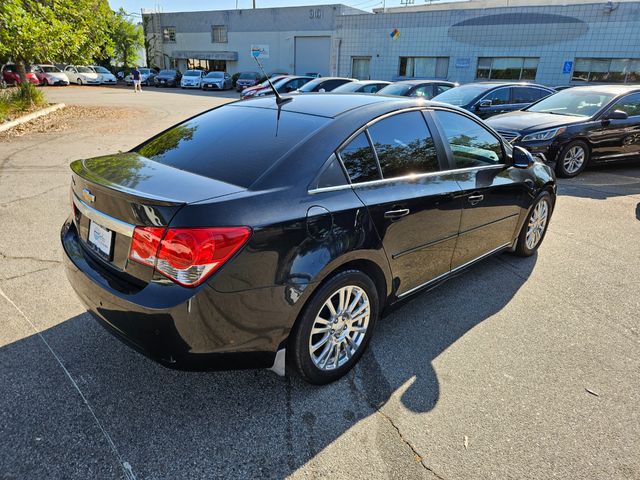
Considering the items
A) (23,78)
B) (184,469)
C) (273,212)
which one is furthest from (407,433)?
(23,78)

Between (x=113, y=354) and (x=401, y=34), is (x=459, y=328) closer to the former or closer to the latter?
(x=113, y=354)

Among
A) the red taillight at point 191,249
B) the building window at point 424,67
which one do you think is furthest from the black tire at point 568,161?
the building window at point 424,67

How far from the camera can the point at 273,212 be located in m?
2.22

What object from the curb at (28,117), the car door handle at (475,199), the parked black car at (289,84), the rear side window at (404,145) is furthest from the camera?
the parked black car at (289,84)

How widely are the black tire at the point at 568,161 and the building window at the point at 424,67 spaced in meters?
27.6

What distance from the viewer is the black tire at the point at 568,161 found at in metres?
8.27

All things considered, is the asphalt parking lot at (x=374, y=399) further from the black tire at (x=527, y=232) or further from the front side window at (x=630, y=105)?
the front side window at (x=630, y=105)

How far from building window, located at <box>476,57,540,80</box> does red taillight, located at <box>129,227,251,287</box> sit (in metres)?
34.0

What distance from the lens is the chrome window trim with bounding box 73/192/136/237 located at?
2.24m

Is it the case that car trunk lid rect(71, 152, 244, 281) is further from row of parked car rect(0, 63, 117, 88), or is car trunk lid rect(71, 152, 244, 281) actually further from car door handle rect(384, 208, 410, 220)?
row of parked car rect(0, 63, 117, 88)

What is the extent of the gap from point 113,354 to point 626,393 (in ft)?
10.8

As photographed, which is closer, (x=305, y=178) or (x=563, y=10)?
(x=305, y=178)

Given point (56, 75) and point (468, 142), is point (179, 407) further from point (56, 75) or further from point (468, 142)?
point (56, 75)

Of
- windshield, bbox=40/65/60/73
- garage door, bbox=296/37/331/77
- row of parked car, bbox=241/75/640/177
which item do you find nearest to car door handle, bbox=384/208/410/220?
row of parked car, bbox=241/75/640/177
